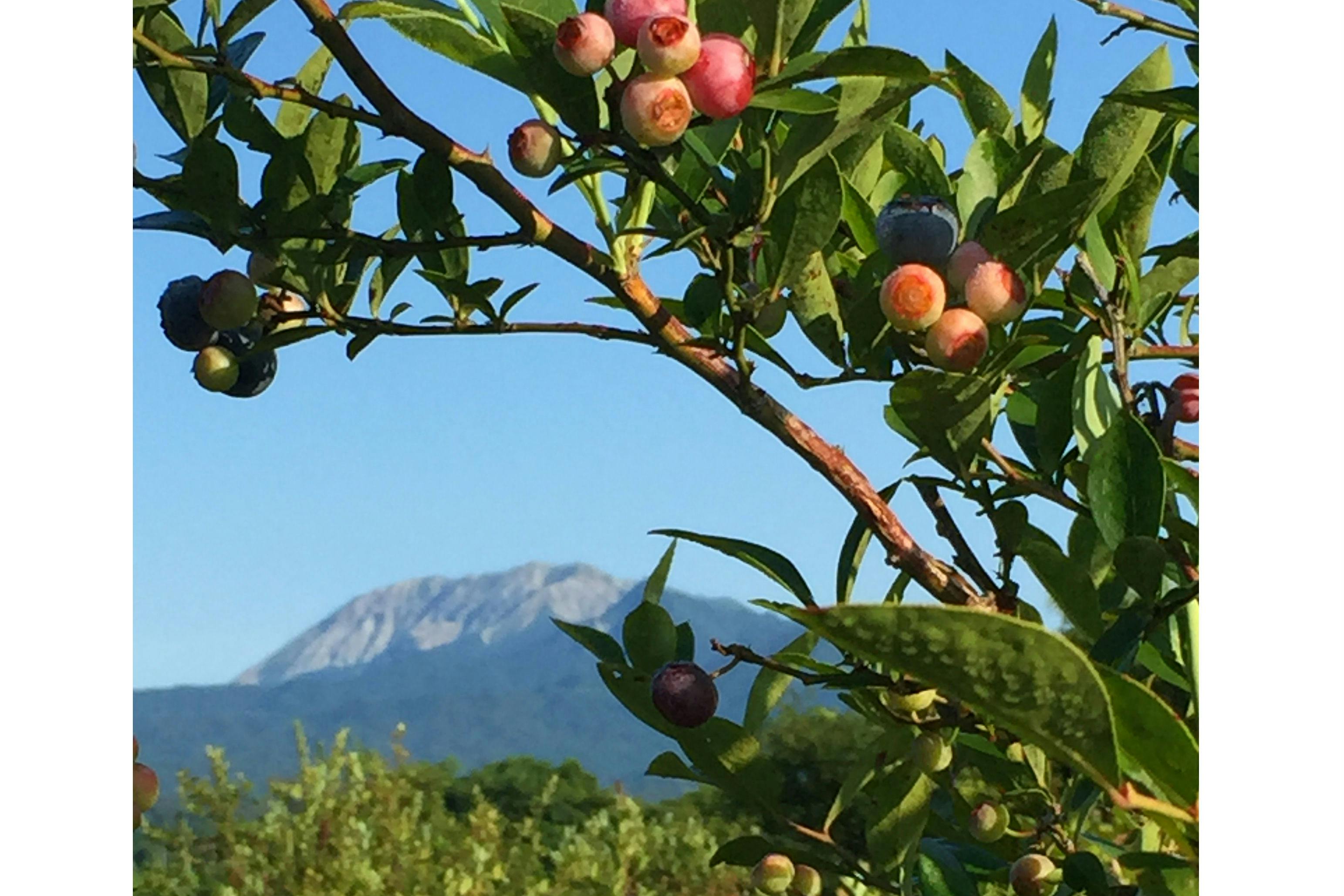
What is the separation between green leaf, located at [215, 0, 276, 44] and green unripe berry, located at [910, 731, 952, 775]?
1.21 ft

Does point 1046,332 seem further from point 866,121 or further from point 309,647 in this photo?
point 309,647

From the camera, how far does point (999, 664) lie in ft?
0.83

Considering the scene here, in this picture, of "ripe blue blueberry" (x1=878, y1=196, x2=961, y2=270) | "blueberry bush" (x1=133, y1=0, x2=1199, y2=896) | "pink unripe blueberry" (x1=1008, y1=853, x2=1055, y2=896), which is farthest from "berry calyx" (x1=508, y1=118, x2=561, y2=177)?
"pink unripe blueberry" (x1=1008, y1=853, x2=1055, y2=896)

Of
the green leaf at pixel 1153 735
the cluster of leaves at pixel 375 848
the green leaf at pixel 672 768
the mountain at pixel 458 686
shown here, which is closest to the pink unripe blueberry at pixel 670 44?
the green leaf at pixel 1153 735

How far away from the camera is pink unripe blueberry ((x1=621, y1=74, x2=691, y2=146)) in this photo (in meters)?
0.43

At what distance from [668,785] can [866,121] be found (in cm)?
479

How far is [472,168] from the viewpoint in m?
0.52

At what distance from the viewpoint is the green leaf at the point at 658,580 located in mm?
657

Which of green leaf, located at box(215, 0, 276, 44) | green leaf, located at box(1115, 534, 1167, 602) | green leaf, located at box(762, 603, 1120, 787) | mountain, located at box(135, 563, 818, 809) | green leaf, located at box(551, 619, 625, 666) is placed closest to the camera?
green leaf, located at box(762, 603, 1120, 787)

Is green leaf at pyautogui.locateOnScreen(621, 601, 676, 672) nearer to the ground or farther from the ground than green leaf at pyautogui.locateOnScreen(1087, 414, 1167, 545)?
nearer to the ground

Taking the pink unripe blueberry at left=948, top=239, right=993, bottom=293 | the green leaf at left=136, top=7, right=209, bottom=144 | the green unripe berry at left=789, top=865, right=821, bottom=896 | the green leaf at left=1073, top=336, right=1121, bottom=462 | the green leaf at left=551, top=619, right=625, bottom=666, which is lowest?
the green unripe berry at left=789, top=865, right=821, bottom=896

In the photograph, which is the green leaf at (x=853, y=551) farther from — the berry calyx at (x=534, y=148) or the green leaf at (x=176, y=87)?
the green leaf at (x=176, y=87)

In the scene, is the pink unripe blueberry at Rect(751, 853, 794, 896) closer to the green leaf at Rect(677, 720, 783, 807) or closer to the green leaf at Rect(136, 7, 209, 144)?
the green leaf at Rect(677, 720, 783, 807)
